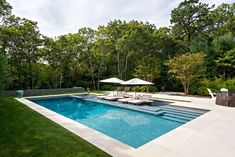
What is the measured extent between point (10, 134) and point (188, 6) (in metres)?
23.9

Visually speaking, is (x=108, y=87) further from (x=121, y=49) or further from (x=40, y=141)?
(x=40, y=141)

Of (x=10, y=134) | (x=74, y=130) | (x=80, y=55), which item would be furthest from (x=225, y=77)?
(x=10, y=134)

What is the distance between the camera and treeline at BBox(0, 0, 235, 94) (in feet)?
59.4

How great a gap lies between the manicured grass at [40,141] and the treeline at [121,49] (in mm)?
13082

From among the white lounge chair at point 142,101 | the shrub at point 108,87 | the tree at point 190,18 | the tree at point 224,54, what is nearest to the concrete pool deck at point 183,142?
the white lounge chair at point 142,101

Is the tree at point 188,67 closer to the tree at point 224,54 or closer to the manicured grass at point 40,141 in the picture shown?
the tree at point 224,54

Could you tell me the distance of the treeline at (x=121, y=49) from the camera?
1809 centimetres

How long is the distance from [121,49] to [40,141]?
16885mm

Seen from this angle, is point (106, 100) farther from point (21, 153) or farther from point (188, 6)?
point (188, 6)

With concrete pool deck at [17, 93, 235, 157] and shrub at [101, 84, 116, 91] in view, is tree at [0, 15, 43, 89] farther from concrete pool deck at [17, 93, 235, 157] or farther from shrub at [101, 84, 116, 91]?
concrete pool deck at [17, 93, 235, 157]

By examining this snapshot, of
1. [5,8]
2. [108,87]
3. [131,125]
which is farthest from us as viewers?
[108,87]

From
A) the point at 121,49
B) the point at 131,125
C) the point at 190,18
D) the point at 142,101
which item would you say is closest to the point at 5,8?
the point at 121,49

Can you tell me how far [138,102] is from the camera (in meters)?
12.0

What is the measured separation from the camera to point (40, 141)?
486 centimetres
